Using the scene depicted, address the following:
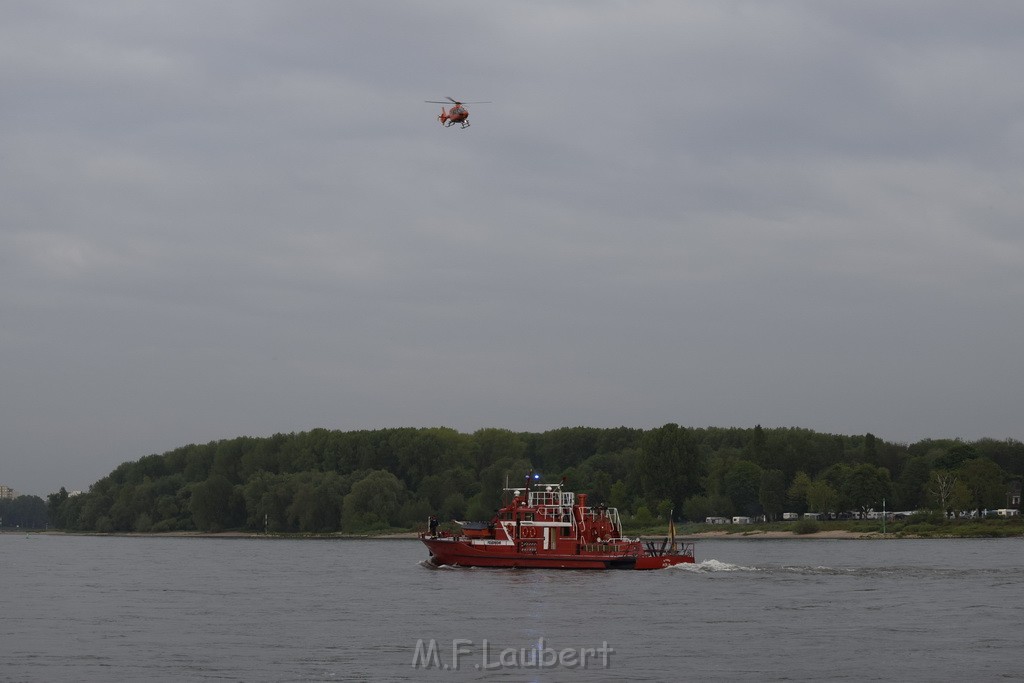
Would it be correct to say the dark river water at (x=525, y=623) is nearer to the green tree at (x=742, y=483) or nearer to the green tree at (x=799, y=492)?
the green tree at (x=799, y=492)

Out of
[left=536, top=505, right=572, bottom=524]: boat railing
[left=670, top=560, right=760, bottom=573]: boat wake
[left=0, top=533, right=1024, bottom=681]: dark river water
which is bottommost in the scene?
[left=0, top=533, right=1024, bottom=681]: dark river water

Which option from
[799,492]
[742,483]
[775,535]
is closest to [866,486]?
[799,492]

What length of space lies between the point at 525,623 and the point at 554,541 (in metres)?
35.7

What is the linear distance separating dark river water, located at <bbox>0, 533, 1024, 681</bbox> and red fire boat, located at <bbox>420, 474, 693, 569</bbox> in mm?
1544

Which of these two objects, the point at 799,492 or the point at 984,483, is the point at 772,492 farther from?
the point at 984,483

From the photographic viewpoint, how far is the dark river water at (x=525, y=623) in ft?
144

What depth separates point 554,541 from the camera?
93.4 meters

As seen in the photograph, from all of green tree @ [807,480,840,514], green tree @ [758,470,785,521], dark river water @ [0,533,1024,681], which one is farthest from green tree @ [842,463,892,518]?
dark river water @ [0,533,1024,681]

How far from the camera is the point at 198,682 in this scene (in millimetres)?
40844

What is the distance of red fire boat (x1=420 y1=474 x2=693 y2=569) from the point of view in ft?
303

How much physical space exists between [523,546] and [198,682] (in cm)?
5351

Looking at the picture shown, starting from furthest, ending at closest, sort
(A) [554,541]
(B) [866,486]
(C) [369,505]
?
1. (C) [369,505]
2. (B) [866,486]
3. (A) [554,541]

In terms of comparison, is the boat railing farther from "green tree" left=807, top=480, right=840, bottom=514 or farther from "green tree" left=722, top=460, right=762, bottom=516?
"green tree" left=722, top=460, right=762, bottom=516

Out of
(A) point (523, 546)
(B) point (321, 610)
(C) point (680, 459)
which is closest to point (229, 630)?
(B) point (321, 610)
